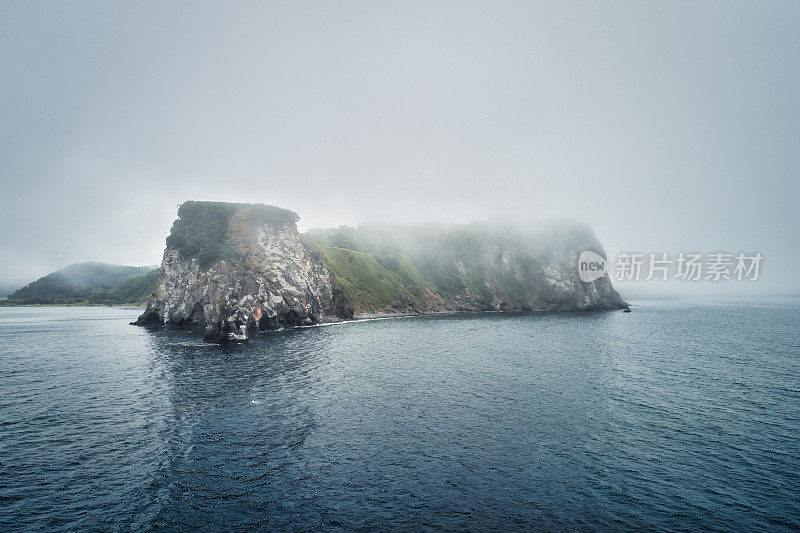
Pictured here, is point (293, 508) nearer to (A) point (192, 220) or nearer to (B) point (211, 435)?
(B) point (211, 435)

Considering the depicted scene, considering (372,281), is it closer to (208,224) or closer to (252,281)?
(252,281)

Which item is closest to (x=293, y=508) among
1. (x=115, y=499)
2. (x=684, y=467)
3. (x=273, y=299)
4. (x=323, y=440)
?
(x=323, y=440)

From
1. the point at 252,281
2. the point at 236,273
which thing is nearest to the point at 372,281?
the point at 252,281

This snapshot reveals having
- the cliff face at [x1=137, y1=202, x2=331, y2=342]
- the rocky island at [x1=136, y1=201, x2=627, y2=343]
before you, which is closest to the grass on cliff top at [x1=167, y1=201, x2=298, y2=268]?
the cliff face at [x1=137, y1=202, x2=331, y2=342]

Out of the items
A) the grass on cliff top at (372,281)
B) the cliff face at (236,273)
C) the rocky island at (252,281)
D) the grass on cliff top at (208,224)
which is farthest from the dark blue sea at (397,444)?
the grass on cliff top at (372,281)

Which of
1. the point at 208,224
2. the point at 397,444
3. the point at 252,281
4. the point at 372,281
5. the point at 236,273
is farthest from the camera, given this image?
the point at 372,281

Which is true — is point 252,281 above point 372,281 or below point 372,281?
below

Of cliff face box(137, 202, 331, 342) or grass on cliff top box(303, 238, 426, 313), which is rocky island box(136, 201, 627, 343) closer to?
cliff face box(137, 202, 331, 342)
